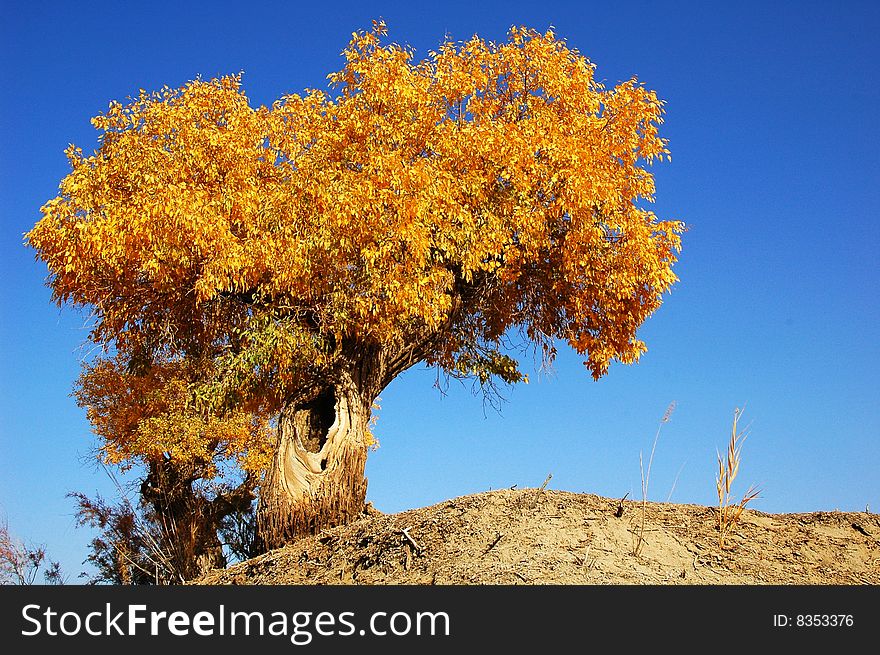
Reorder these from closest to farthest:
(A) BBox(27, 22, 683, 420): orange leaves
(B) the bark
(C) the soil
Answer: (C) the soil → (A) BBox(27, 22, 683, 420): orange leaves → (B) the bark

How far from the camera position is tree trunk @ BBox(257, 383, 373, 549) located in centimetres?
1272

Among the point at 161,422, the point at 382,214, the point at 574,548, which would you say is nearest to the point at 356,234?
the point at 382,214

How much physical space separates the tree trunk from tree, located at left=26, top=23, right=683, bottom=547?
3 cm

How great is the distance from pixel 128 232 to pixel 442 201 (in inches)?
197

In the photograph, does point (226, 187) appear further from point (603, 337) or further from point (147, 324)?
point (603, 337)

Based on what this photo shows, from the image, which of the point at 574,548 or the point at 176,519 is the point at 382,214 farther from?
the point at 176,519

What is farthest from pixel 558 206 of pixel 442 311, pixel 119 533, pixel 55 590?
pixel 119 533

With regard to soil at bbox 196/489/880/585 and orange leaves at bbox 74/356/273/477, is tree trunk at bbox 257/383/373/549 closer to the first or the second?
soil at bbox 196/489/880/585

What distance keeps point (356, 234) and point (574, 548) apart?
230 inches

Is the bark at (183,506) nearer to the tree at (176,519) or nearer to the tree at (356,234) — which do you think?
the tree at (176,519)

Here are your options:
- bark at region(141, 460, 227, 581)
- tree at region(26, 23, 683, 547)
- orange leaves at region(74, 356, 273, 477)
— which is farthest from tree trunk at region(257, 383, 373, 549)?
bark at region(141, 460, 227, 581)

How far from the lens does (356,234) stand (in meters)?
12.2

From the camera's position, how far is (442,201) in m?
12.5

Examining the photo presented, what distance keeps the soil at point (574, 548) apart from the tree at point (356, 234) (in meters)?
2.49
